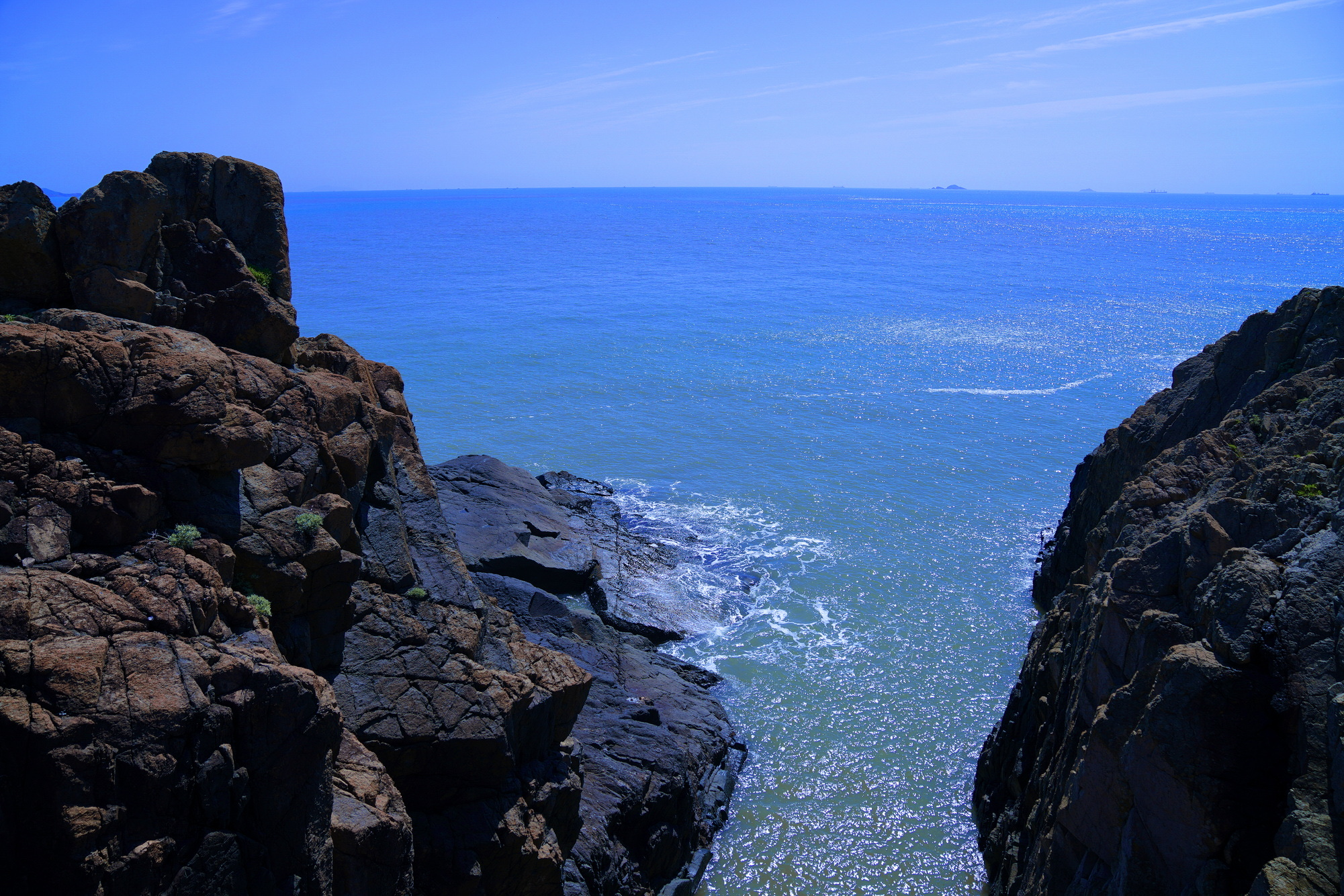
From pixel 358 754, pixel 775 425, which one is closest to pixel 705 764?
pixel 358 754

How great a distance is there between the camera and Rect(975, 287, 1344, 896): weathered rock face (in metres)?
11.7

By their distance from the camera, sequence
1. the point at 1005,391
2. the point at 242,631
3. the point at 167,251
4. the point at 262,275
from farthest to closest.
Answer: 1. the point at 1005,391
2. the point at 262,275
3. the point at 167,251
4. the point at 242,631

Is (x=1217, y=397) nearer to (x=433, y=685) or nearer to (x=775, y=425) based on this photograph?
(x=433, y=685)

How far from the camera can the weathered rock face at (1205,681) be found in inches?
462

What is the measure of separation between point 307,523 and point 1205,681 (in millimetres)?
14481

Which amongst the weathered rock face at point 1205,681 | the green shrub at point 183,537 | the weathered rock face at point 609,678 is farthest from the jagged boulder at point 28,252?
the weathered rock face at point 1205,681

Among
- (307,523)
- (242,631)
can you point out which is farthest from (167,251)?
(242,631)

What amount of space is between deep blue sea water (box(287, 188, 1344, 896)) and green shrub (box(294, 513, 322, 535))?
13.8 m

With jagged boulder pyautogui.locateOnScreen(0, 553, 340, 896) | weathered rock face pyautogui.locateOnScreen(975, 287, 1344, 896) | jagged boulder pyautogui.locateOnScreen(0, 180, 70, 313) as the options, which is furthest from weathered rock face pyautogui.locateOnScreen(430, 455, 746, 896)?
jagged boulder pyautogui.locateOnScreen(0, 180, 70, 313)

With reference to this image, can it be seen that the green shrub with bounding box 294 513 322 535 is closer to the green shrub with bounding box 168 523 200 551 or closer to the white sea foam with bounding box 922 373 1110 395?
the green shrub with bounding box 168 523 200 551

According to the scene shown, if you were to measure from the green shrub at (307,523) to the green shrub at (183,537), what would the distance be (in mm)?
2026

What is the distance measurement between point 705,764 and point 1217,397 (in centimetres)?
1876

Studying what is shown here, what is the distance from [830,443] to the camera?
54438mm

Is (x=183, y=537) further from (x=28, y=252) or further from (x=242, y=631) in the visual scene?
(x=28, y=252)
